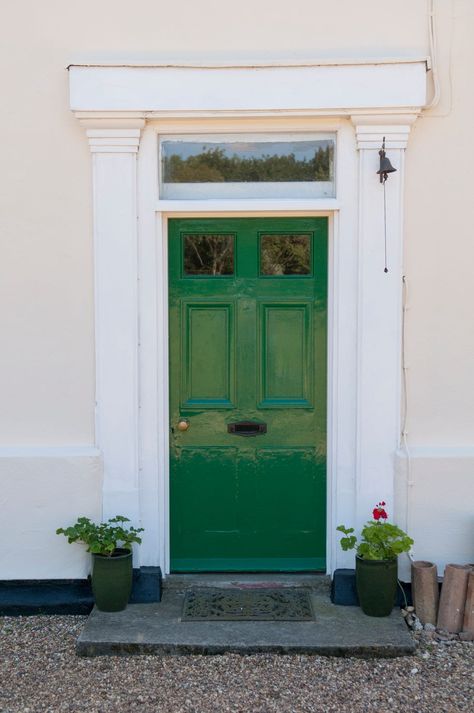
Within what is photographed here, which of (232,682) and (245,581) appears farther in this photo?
(245,581)

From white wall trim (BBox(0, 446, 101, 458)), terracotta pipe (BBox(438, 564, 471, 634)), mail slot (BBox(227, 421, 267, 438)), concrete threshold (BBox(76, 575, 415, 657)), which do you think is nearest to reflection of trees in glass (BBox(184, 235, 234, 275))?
mail slot (BBox(227, 421, 267, 438))

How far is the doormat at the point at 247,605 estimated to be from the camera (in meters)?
4.48

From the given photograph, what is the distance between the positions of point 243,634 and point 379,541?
3.11 ft

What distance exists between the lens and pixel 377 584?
4.45 meters

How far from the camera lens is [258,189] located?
4793 millimetres

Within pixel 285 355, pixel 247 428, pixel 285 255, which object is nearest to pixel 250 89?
pixel 285 255

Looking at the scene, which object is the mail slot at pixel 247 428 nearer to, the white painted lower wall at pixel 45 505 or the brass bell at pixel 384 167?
the white painted lower wall at pixel 45 505

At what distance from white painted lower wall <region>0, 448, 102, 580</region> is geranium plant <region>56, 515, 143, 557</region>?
15cm

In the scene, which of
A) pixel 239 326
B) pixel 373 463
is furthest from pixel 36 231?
pixel 373 463

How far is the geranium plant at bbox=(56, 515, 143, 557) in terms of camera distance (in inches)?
177

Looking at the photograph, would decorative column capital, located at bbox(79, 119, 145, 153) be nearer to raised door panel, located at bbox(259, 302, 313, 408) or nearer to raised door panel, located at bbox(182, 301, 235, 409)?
raised door panel, located at bbox(182, 301, 235, 409)

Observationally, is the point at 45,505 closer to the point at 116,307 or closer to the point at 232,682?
the point at 116,307

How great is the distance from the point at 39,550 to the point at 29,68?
9.68ft

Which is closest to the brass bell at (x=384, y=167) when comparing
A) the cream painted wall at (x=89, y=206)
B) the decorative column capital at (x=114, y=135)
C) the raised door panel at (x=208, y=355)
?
the cream painted wall at (x=89, y=206)
